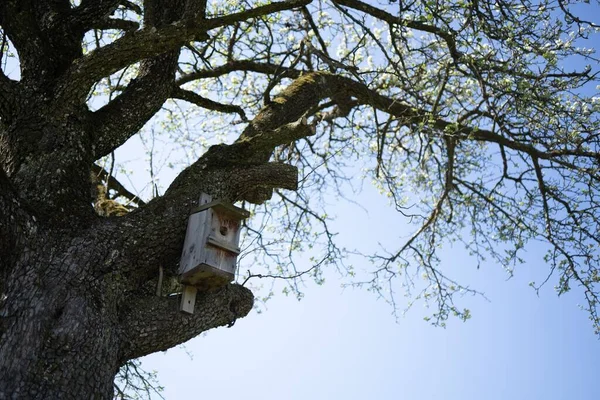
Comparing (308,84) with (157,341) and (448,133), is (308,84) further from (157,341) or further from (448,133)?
(157,341)

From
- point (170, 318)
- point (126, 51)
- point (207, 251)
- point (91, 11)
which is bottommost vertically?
point (170, 318)

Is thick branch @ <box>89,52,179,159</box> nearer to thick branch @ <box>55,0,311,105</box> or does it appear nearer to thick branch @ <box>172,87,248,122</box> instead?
thick branch @ <box>55,0,311,105</box>

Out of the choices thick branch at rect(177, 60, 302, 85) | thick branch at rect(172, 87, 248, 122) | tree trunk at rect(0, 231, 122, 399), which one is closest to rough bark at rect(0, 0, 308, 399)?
tree trunk at rect(0, 231, 122, 399)

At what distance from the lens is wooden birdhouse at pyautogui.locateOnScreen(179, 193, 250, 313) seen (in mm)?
4176

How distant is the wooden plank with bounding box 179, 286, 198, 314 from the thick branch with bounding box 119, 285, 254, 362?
30mm

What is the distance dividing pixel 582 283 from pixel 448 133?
198 cm

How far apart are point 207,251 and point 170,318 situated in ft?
1.54

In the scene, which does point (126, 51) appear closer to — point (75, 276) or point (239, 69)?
point (75, 276)

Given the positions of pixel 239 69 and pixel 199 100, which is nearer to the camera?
pixel 199 100

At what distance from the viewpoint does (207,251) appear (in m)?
4.23

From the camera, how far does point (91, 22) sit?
4.72 m

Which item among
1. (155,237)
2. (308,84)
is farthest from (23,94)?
(308,84)

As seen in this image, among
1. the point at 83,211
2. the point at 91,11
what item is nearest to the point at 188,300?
the point at 83,211

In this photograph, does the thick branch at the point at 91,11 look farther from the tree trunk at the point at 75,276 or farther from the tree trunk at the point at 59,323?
the tree trunk at the point at 59,323
